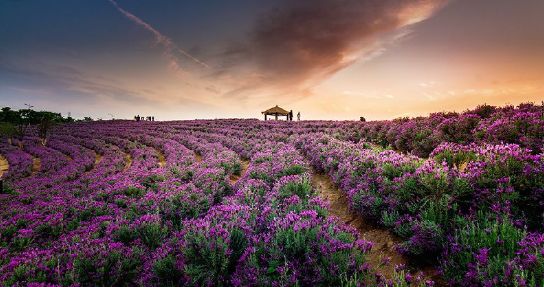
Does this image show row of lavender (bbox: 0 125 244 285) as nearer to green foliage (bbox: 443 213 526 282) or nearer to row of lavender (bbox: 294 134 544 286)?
row of lavender (bbox: 294 134 544 286)

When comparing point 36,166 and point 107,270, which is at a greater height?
point 107,270

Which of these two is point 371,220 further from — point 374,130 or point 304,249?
point 374,130

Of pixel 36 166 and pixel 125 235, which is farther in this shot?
pixel 36 166

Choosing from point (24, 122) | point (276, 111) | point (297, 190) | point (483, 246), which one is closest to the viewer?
point (483, 246)

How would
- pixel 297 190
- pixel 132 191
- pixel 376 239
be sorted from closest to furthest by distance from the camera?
pixel 376 239
pixel 297 190
pixel 132 191

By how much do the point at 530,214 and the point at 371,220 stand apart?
7.64ft

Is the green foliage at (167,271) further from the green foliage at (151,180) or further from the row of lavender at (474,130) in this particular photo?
the green foliage at (151,180)

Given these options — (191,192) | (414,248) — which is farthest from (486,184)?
(191,192)

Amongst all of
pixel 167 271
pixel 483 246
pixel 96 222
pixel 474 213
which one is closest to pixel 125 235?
pixel 96 222

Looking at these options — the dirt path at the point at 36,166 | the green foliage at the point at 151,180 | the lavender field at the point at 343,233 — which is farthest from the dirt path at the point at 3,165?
the lavender field at the point at 343,233

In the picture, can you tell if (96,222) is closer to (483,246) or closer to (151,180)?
(151,180)

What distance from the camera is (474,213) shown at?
404 cm

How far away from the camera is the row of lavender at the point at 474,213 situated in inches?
115

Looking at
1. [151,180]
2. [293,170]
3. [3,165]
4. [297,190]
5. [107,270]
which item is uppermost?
[293,170]
